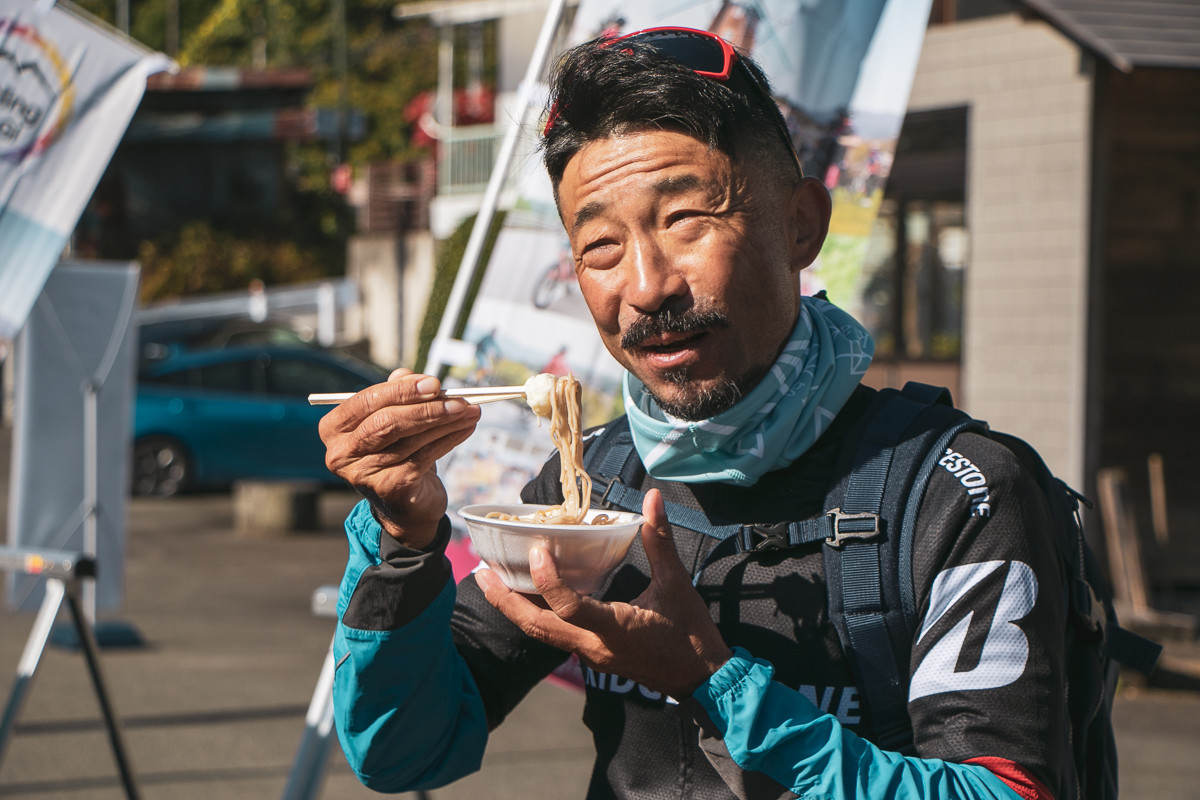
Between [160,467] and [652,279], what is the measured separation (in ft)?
44.6

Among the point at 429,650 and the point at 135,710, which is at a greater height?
the point at 429,650

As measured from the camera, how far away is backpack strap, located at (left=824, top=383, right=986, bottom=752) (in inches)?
63.2

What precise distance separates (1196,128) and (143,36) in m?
42.7

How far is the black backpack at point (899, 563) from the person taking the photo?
1609 mm

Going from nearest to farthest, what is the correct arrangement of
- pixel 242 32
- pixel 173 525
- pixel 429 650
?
1. pixel 429 650
2. pixel 173 525
3. pixel 242 32

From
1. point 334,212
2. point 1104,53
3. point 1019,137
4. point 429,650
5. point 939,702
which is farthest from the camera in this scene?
point 334,212

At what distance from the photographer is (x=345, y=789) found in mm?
5758

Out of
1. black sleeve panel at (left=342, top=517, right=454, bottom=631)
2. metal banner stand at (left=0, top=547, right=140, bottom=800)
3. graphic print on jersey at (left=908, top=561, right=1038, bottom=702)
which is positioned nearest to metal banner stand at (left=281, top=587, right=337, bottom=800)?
metal banner stand at (left=0, top=547, right=140, bottom=800)

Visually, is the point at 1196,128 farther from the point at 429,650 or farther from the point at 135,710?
the point at 429,650

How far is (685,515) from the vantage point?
1.86m

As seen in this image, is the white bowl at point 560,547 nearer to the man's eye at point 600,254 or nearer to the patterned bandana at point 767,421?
the patterned bandana at point 767,421

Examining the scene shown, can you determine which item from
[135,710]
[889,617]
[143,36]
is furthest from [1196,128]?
[143,36]

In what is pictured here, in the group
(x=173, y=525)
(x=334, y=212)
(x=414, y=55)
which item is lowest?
(x=173, y=525)

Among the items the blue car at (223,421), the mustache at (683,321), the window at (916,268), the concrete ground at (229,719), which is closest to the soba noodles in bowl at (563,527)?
the mustache at (683,321)
